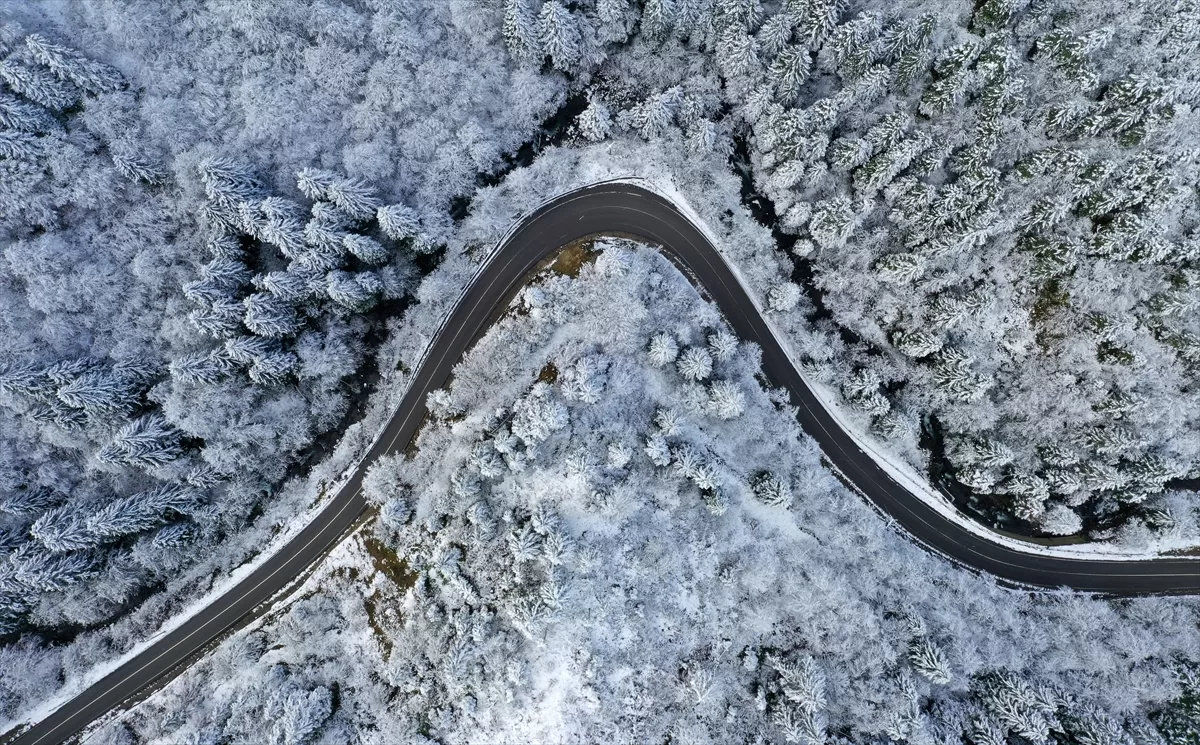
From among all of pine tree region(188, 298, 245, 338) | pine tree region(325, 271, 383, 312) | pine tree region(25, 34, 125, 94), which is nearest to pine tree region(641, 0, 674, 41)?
pine tree region(325, 271, 383, 312)

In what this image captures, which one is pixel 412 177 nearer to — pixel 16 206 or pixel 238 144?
pixel 238 144

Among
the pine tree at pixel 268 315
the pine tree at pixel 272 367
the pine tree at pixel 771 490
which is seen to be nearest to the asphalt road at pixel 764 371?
the pine tree at pixel 771 490

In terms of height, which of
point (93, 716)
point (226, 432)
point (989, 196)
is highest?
point (989, 196)

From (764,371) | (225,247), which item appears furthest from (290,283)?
(764,371)

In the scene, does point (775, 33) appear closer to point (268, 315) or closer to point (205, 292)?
point (268, 315)

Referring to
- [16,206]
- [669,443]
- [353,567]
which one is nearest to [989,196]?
[669,443]

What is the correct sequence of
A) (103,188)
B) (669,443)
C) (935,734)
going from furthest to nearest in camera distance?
(103,188)
(669,443)
(935,734)

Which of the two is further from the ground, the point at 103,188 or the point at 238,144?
the point at 238,144

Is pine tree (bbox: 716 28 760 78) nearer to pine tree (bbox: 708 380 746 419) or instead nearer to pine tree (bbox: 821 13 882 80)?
pine tree (bbox: 821 13 882 80)
